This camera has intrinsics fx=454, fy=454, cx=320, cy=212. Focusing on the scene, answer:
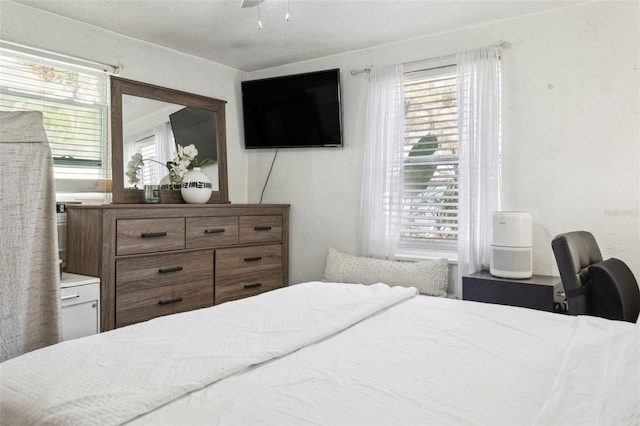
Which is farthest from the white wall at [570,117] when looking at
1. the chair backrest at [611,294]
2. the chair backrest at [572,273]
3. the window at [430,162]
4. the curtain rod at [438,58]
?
the chair backrest at [572,273]

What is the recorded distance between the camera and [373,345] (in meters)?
1.40

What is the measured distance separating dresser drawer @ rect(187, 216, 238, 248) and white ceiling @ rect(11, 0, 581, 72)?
4.51 ft

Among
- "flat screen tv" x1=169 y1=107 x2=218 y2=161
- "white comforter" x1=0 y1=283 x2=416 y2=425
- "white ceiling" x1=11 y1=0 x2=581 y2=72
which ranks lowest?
"white comforter" x1=0 y1=283 x2=416 y2=425

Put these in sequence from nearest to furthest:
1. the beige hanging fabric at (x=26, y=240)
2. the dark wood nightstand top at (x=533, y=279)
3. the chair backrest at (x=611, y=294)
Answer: the chair backrest at (x=611, y=294) → the beige hanging fabric at (x=26, y=240) → the dark wood nightstand top at (x=533, y=279)

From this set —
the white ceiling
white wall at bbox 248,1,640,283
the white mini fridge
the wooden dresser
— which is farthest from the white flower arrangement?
white wall at bbox 248,1,640,283

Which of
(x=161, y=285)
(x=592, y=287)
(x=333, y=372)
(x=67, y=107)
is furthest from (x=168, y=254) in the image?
(x=592, y=287)

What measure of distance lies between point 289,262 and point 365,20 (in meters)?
2.15

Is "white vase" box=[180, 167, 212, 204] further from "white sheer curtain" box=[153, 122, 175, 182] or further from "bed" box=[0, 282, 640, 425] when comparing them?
"bed" box=[0, 282, 640, 425]

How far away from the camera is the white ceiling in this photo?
2.85 metres

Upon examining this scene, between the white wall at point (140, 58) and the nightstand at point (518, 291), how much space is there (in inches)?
92.8

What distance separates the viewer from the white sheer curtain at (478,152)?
306 cm

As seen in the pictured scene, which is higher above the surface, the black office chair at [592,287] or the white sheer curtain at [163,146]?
the white sheer curtain at [163,146]

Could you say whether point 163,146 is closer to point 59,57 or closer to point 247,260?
point 59,57

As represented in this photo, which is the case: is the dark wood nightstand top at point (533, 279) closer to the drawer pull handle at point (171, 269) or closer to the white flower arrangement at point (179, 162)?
the drawer pull handle at point (171, 269)
